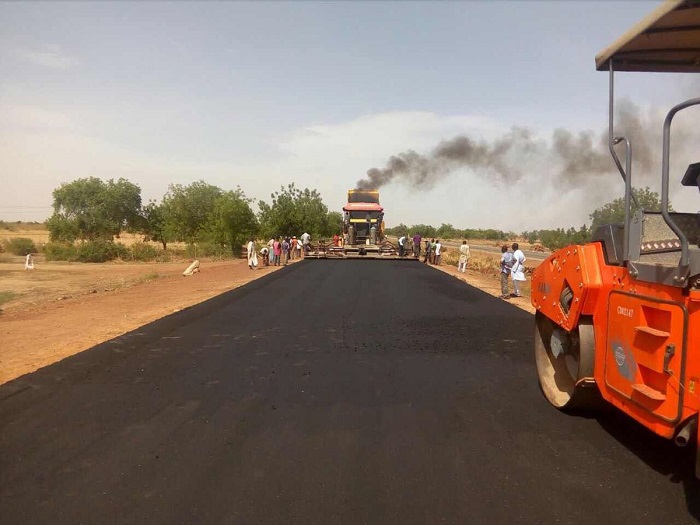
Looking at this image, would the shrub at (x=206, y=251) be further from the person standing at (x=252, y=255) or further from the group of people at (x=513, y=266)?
the group of people at (x=513, y=266)

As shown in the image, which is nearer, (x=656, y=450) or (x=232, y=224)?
(x=656, y=450)

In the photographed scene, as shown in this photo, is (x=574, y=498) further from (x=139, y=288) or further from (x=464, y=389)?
(x=139, y=288)

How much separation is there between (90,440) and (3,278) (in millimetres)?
24034

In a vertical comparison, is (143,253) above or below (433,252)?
above

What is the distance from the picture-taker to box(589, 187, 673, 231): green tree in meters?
4.13

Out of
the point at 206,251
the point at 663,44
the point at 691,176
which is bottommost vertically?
the point at 206,251

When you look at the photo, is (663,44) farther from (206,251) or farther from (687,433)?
(206,251)

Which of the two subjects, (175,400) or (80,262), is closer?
(175,400)

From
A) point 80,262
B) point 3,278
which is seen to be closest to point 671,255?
point 3,278

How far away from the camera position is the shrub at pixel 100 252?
122 feet

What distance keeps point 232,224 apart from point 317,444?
38.1 meters

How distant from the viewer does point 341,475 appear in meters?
3.69

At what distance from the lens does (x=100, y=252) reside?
1479 inches

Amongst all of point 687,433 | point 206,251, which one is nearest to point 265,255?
point 206,251
